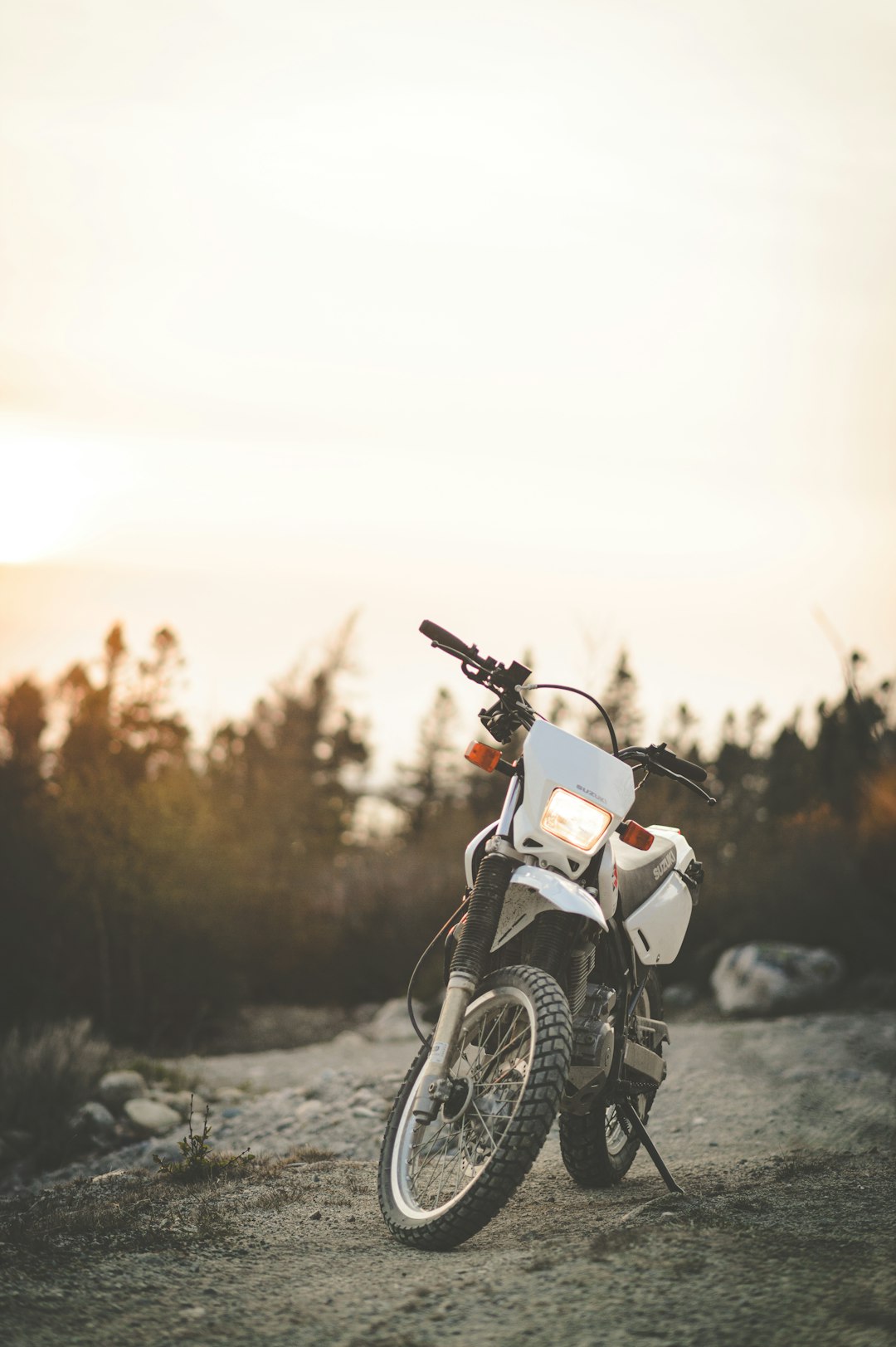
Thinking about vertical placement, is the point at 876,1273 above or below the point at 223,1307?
above

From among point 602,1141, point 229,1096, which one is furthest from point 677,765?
point 229,1096

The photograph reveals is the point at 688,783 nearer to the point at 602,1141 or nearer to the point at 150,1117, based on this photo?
the point at 602,1141

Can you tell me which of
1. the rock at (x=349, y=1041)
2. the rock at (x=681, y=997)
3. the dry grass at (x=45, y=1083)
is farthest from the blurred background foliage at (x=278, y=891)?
the dry grass at (x=45, y=1083)

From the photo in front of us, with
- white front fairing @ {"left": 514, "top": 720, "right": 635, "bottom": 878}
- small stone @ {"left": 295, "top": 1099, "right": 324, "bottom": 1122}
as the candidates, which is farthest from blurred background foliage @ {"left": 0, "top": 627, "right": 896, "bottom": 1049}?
white front fairing @ {"left": 514, "top": 720, "right": 635, "bottom": 878}

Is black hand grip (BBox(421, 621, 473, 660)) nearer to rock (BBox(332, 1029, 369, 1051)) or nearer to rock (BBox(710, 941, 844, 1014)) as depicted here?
rock (BBox(332, 1029, 369, 1051))

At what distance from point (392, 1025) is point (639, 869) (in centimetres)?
1066

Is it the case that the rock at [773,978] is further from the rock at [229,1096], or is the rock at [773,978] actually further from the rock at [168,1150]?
the rock at [168,1150]

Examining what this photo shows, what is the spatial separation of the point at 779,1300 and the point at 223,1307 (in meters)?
1.52

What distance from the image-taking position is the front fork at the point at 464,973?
12.5ft

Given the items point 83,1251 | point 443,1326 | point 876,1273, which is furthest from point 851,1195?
point 83,1251

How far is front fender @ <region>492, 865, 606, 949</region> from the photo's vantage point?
384 cm

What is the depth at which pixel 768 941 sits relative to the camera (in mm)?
14609

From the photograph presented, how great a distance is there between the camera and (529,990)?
372cm

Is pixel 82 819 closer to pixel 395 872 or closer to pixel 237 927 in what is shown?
pixel 237 927
